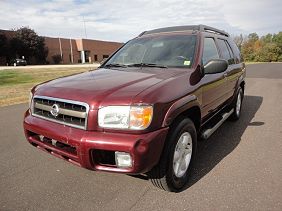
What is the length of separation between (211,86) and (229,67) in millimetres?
1360

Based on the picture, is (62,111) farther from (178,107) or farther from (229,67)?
(229,67)

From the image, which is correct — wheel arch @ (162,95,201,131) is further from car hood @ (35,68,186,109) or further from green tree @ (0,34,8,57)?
green tree @ (0,34,8,57)

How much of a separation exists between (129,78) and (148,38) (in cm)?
155

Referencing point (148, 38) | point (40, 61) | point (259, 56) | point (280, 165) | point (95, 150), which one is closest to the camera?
point (95, 150)

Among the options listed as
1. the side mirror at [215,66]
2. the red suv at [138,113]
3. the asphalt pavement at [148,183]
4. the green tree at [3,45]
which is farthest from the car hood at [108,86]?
the green tree at [3,45]

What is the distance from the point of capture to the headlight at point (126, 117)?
9.16 feet

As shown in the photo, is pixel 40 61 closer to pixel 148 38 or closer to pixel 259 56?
pixel 259 56

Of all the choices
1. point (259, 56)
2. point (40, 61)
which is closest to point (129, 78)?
point (40, 61)

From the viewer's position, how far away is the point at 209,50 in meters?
4.46

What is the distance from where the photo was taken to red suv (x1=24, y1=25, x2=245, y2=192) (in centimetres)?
279

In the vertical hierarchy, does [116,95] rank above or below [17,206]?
above

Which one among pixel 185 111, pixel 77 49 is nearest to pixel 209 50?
pixel 185 111

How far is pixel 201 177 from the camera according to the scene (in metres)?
3.66

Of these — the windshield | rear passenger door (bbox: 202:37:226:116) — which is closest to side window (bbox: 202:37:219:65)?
rear passenger door (bbox: 202:37:226:116)
